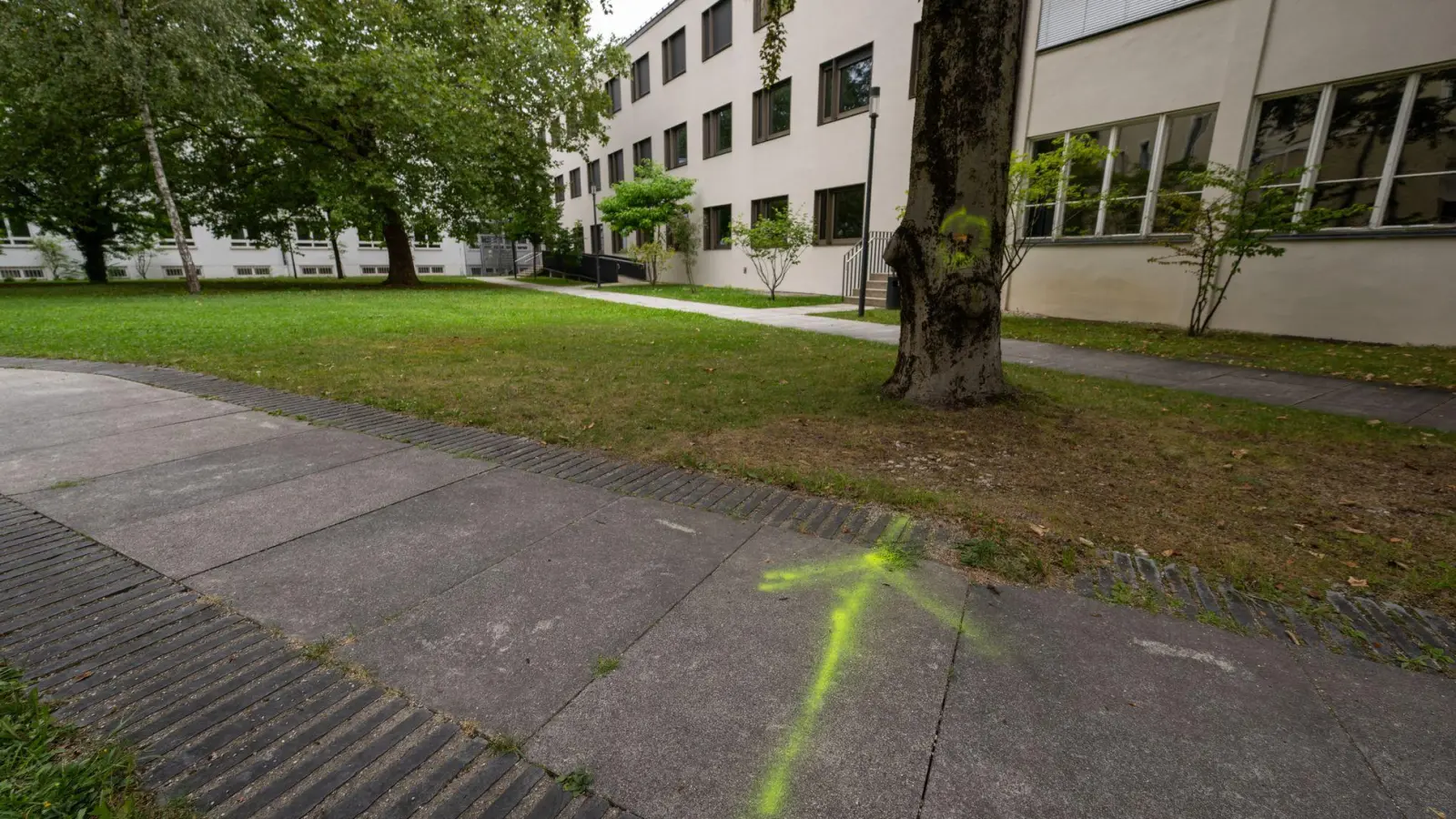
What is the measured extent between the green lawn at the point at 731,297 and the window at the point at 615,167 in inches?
410

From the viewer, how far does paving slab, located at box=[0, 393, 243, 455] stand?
4559 millimetres

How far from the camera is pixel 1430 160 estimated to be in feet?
29.7

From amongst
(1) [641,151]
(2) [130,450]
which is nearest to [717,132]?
(1) [641,151]

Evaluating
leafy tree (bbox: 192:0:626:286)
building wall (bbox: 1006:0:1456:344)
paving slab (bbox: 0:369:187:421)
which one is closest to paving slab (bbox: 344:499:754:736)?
paving slab (bbox: 0:369:187:421)

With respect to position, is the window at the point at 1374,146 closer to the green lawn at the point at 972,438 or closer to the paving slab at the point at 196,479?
the green lawn at the point at 972,438

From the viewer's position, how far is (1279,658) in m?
2.24

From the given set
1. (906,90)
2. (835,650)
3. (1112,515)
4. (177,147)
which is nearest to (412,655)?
(835,650)

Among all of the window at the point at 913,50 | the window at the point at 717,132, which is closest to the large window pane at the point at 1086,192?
the window at the point at 913,50

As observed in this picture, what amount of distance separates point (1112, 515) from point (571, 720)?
3110 millimetres

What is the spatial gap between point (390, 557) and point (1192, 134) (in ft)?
48.5

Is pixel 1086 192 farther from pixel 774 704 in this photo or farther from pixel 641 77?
pixel 641 77

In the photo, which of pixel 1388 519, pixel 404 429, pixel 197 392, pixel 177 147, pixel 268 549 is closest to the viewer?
pixel 268 549

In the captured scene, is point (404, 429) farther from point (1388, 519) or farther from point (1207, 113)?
point (1207, 113)

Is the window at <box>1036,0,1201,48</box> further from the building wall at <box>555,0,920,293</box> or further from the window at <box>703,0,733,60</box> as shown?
the window at <box>703,0,733,60</box>
